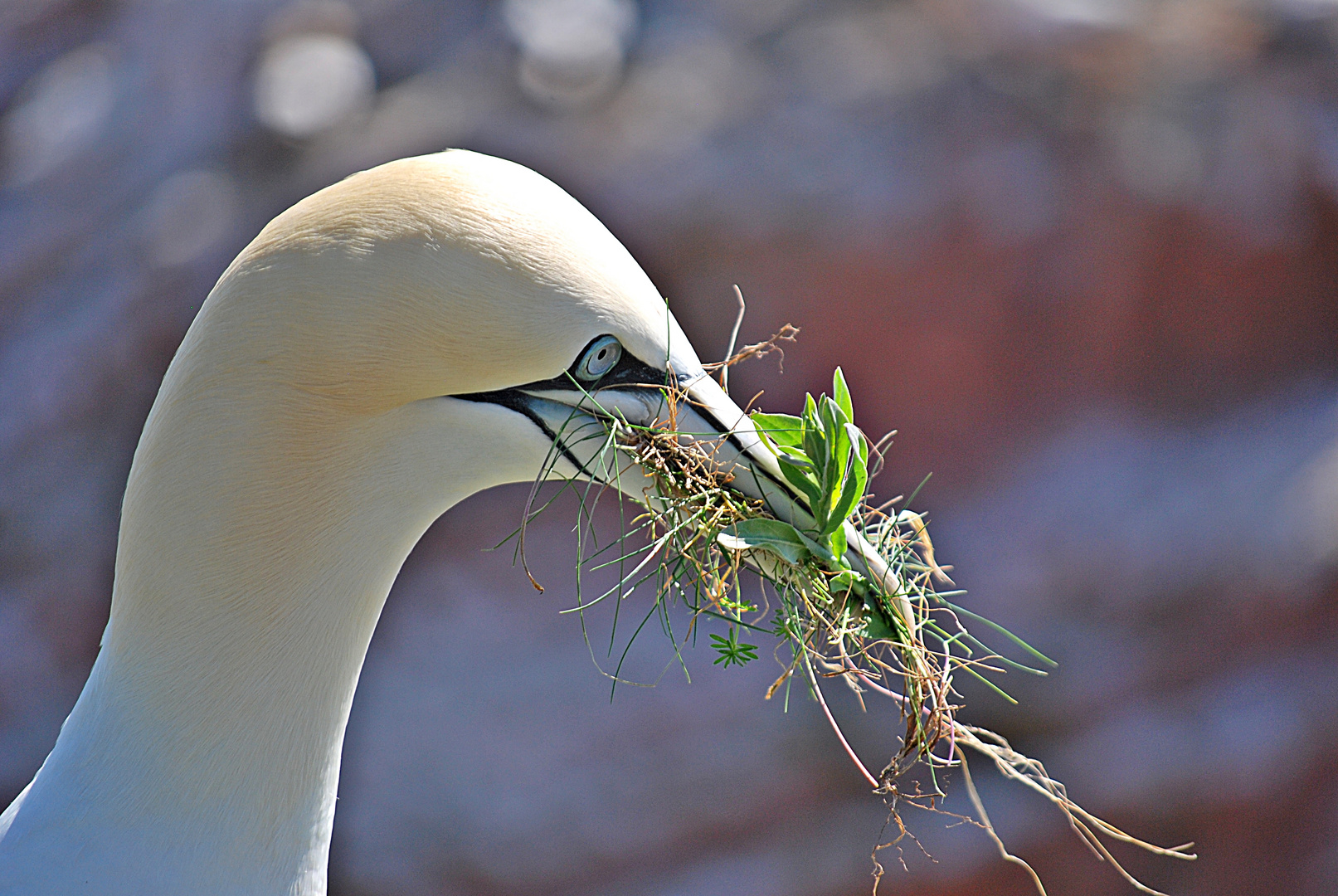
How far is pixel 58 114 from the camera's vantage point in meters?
4.21

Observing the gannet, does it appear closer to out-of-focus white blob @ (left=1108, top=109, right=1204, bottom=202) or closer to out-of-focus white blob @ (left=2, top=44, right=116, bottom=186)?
out-of-focus white blob @ (left=1108, top=109, right=1204, bottom=202)

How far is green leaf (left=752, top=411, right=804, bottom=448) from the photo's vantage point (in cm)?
137

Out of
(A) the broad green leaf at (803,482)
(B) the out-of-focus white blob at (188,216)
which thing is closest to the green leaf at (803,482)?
(A) the broad green leaf at (803,482)

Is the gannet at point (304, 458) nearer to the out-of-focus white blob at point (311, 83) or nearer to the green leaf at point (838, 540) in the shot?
the green leaf at point (838, 540)

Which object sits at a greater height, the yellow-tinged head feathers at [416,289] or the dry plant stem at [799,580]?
the yellow-tinged head feathers at [416,289]

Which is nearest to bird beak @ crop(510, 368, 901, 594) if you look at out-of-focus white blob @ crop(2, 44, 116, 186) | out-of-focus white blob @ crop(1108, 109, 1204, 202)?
out-of-focus white blob @ crop(1108, 109, 1204, 202)

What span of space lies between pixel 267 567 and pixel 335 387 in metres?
0.21

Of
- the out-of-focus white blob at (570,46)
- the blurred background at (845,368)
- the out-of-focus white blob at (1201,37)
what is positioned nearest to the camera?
the blurred background at (845,368)

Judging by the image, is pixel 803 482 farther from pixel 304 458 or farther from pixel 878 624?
pixel 304 458

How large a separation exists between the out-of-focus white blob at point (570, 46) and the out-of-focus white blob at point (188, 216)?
1.06 m

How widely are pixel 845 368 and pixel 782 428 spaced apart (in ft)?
8.45

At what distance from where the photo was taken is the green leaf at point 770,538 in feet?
4.29

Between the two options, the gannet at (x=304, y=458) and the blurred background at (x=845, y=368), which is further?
the blurred background at (x=845, y=368)

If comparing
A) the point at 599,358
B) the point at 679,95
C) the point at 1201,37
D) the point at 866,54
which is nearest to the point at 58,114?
the point at 679,95
